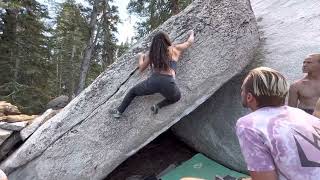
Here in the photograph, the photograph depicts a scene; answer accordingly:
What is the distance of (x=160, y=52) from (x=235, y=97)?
1.55 meters

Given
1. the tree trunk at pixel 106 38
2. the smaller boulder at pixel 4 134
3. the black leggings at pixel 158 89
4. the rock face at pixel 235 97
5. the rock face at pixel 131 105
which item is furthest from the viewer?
the tree trunk at pixel 106 38

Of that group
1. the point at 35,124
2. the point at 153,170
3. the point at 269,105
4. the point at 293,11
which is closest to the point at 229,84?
the point at 153,170

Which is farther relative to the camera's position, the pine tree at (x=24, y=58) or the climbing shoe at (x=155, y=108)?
the pine tree at (x=24, y=58)

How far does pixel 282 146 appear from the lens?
189 cm

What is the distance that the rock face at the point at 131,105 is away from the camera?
568cm

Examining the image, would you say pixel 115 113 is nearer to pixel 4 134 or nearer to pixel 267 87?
pixel 4 134

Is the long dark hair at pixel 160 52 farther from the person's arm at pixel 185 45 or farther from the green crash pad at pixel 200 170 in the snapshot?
the green crash pad at pixel 200 170

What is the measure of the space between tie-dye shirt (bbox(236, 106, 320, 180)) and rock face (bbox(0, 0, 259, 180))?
3.82 meters

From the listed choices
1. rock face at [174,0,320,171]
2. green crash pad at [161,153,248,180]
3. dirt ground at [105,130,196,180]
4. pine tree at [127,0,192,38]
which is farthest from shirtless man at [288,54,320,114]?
pine tree at [127,0,192,38]

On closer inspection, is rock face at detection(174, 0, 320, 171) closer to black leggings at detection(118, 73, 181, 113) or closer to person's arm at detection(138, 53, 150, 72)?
black leggings at detection(118, 73, 181, 113)

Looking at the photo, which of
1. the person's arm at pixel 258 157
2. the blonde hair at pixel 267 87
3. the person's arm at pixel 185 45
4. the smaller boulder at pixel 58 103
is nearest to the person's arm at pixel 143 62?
the person's arm at pixel 185 45

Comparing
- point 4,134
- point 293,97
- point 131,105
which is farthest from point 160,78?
point 4,134

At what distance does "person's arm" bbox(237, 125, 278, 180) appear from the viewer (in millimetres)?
1895

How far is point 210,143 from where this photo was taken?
6.46 m
